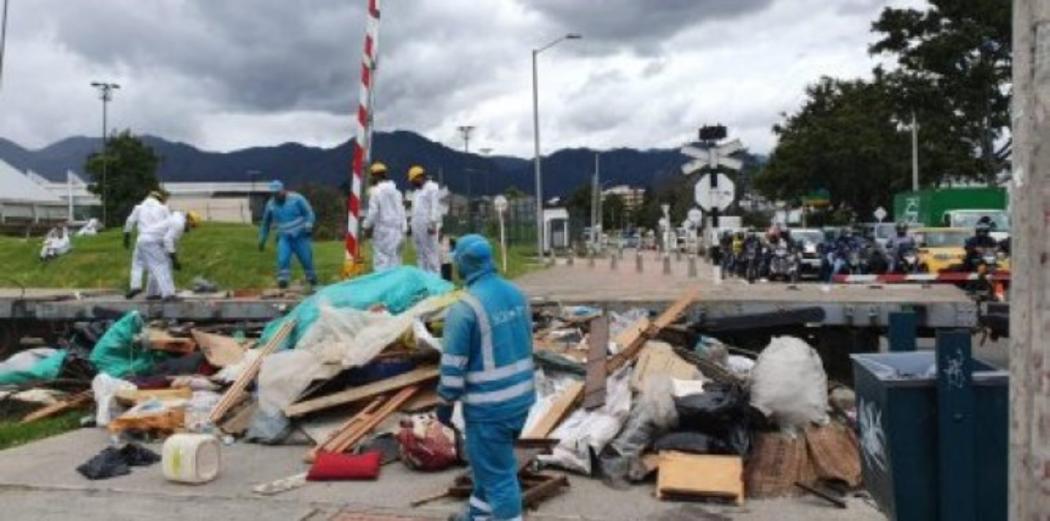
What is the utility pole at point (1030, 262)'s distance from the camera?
8.69ft

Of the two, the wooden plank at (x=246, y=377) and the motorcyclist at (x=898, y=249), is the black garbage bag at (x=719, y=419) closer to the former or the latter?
the wooden plank at (x=246, y=377)

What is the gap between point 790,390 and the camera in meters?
7.89

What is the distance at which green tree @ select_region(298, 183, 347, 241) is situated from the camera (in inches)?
2315

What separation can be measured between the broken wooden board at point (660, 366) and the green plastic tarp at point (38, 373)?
21.7 feet

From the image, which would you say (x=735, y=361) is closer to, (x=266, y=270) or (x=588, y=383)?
(x=588, y=383)

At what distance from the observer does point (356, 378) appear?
945 cm

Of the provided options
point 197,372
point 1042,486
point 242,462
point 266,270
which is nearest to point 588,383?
point 242,462

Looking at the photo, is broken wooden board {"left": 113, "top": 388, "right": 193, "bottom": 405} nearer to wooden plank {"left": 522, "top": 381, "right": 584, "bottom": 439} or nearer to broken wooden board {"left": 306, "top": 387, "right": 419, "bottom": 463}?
broken wooden board {"left": 306, "top": 387, "right": 419, "bottom": 463}

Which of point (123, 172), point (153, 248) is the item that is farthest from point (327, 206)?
point (153, 248)

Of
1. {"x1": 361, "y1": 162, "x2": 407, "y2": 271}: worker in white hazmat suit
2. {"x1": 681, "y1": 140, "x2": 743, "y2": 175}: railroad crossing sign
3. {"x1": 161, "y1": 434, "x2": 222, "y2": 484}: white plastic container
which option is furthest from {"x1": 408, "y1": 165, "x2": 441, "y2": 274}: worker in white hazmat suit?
{"x1": 161, "y1": 434, "x2": 222, "y2": 484}: white plastic container

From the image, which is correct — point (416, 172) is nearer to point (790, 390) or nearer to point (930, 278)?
point (790, 390)

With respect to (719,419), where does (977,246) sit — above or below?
above

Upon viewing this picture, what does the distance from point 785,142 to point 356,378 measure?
66.2m

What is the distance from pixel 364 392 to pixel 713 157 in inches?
372
